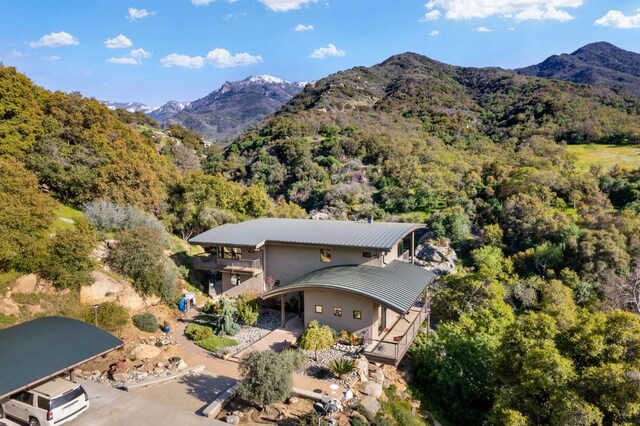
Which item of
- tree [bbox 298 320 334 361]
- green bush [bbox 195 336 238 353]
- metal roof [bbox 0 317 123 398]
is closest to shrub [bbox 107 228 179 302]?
green bush [bbox 195 336 238 353]

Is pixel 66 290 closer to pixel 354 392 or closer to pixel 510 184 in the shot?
pixel 354 392

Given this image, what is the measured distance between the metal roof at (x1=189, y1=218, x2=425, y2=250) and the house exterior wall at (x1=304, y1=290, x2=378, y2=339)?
305 centimetres

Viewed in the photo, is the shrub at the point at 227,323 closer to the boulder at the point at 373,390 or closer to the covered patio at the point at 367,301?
the covered patio at the point at 367,301

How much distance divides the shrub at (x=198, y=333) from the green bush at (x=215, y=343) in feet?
0.89

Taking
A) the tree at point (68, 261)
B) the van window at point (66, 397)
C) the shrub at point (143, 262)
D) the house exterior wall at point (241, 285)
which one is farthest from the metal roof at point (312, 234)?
the van window at point (66, 397)

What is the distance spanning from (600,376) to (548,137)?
2645 inches

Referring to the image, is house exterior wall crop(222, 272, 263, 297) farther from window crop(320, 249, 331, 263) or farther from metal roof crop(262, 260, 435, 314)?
window crop(320, 249, 331, 263)

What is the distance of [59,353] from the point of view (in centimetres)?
1190

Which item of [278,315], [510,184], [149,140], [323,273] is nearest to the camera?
[323,273]

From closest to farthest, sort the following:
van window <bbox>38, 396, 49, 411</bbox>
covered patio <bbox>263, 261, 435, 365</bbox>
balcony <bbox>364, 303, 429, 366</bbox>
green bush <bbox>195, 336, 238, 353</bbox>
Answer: van window <bbox>38, 396, 49, 411</bbox> < balcony <bbox>364, 303, 429, 366</bbox> < covered patio <bbox>263, 261, 435, 365</bbox> < green bush <bbox>195, 336, 238, 353</bbox>

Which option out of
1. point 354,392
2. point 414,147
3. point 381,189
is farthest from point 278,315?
point 414,147

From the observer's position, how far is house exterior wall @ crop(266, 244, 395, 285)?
822 inches

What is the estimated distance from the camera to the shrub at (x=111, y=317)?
58.0 ft

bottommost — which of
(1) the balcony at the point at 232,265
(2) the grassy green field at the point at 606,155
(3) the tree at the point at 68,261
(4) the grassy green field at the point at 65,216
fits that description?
(1) the balcony at the point at 232,265
